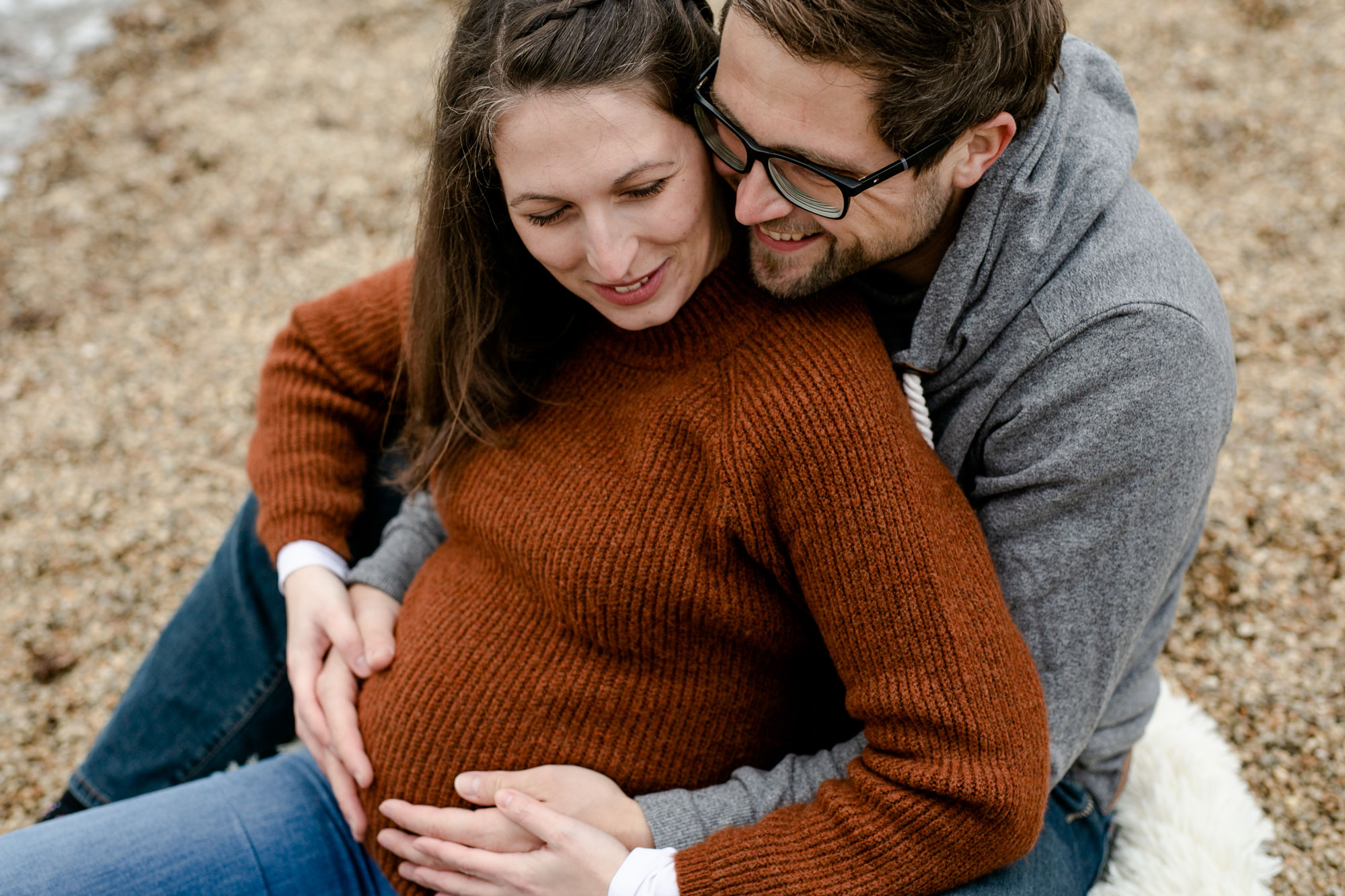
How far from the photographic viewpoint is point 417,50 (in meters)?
5.17

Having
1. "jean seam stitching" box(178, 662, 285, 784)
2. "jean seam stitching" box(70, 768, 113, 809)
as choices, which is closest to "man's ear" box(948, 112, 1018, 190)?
"jean seam stitching" box(178, 662, 285, 784)

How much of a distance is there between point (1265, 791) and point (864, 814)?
4.49 feet

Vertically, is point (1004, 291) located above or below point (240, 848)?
above

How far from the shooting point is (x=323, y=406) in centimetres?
222

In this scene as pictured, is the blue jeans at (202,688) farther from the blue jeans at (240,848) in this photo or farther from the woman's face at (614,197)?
the woman's face at (614,197)

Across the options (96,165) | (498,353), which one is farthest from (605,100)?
(96,165)

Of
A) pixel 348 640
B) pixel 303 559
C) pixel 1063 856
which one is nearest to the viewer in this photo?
pixel 1063 856

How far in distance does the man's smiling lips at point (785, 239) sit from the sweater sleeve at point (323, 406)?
90 centimetres

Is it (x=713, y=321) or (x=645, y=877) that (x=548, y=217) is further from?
(x=645, y=877)

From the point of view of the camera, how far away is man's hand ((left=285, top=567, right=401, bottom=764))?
1.92m

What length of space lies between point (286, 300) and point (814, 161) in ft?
9.94

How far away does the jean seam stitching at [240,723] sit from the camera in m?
2.26

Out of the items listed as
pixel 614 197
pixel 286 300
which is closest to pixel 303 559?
pixel 614 197

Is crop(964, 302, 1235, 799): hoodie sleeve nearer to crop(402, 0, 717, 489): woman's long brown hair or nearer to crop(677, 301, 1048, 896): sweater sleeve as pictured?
crop(677, 301, 1048, 896): sweater sleeve
